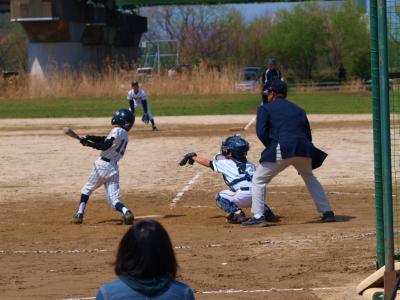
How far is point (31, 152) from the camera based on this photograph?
23047mm

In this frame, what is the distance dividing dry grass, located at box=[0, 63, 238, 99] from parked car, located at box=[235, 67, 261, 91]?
0.42 metres

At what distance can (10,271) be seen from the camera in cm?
1016

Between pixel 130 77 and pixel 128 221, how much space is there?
127 feet

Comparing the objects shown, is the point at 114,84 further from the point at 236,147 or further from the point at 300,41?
the point at 236,147

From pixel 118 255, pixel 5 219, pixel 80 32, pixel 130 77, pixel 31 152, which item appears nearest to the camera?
pixel 118 255

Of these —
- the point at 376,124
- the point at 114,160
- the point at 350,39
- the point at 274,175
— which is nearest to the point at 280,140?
the point at 274,175

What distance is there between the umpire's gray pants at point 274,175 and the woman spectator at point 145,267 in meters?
7.60

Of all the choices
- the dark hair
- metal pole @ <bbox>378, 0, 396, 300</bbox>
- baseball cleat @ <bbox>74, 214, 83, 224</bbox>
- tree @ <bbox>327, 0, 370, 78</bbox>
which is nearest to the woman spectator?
the dark hair

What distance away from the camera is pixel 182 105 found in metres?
41.4

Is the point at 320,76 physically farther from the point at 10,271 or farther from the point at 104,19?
the point at 10,271

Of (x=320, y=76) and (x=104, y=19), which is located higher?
(x=104, y=19)

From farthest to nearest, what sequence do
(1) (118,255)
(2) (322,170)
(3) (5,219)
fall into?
(2) (322,170) → (3) (5,219) → (1) (118,255)

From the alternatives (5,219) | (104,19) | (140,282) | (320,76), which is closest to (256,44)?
(320,76)

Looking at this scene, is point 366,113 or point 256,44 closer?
point 366,113
